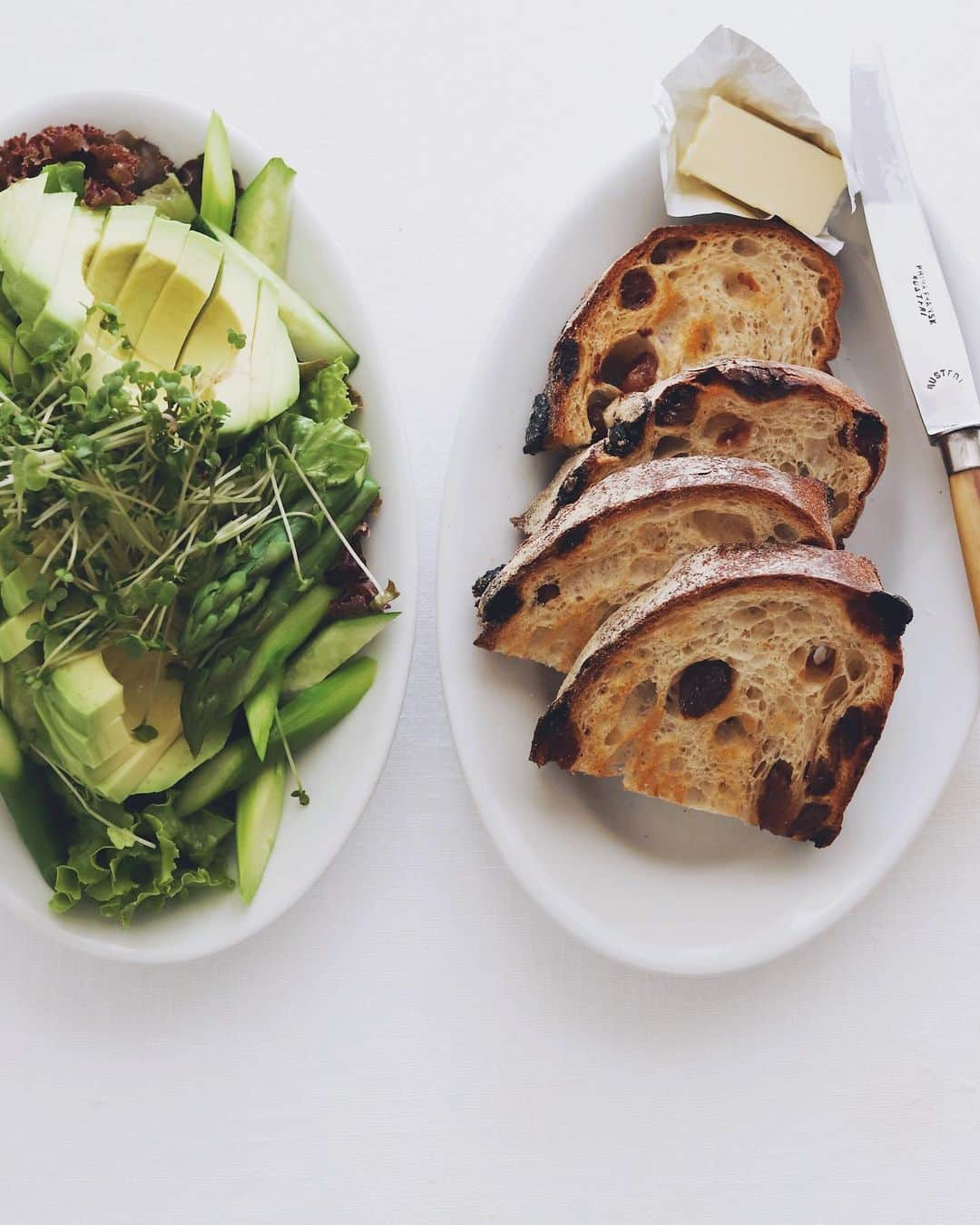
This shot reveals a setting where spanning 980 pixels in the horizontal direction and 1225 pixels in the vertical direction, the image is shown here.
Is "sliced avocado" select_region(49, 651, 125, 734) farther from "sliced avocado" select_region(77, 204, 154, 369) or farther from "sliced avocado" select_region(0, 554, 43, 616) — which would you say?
"sliced avocado" select_region(77, 204, 154, 369)

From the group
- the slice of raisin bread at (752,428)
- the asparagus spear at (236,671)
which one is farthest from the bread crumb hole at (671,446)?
the asparagus spear at (236,671)

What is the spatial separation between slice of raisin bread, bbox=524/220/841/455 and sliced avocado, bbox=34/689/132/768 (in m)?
0.70

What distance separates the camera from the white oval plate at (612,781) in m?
1.61

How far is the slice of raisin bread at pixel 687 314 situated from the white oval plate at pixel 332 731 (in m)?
0.24

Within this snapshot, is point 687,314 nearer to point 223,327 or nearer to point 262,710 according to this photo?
point 223,327

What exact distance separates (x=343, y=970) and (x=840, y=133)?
1.50 meters

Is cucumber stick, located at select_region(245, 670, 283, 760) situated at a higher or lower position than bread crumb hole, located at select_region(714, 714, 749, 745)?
higher

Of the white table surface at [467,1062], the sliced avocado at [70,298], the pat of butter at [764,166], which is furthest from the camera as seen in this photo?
the white table surface at [467,1062]

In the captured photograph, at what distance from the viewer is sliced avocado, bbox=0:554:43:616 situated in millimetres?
1445

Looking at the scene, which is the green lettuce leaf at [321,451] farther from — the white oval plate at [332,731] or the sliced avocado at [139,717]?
the sliced avocado at [139,717]

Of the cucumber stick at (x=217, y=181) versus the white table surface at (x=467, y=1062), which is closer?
the cucumber stick at (x=217, y=181)

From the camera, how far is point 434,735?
1797mm

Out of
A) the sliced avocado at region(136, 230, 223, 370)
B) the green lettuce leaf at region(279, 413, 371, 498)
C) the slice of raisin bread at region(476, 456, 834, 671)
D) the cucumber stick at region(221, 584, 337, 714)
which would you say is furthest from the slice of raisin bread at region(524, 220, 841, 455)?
the sliced avocado at region(136, 230, 223, 370)

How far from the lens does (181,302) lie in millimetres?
1493
